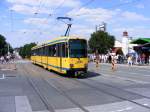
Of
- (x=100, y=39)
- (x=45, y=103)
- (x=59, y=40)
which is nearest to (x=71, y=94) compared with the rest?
(x=45, y=103)

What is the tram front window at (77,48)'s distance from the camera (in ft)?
90.1

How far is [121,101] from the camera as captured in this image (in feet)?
46.1

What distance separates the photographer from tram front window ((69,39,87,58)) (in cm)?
2745

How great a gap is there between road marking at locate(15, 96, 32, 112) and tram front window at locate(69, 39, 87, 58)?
11618mm

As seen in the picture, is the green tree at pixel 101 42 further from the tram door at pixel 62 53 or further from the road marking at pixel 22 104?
the road marking at pixel 22 104

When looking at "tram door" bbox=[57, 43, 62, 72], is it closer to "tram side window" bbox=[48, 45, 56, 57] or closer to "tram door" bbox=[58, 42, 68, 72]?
"tram door" bbox=[58, 42, 68, 72]

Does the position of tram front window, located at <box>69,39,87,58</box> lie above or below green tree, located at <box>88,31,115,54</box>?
below

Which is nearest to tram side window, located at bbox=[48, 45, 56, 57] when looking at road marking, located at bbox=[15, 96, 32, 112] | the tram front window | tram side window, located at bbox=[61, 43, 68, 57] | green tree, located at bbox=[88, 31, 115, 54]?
tram side window, located at bbox=[61, 43, 68, 57]

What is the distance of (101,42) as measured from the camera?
92438mm

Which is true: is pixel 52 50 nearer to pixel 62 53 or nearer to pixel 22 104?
pixel 62 53

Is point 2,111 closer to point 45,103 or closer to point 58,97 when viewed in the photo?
point 45,103

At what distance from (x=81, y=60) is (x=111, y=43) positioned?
67066mm

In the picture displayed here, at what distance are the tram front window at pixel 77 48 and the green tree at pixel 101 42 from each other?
211 feet

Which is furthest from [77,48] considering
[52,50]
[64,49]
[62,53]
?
[52,50]
